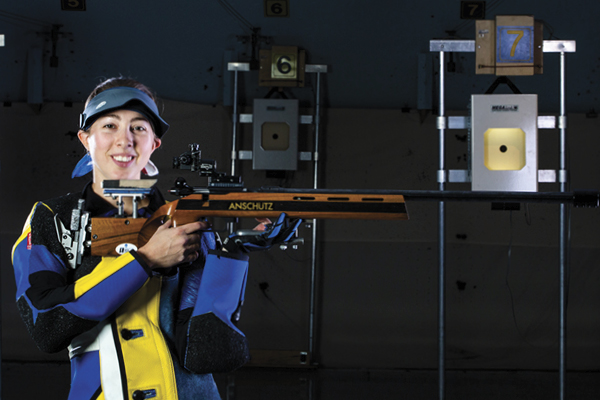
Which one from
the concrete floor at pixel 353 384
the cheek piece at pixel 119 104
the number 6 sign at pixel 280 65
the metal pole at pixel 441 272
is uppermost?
the number 6 sign at pixel 280 65

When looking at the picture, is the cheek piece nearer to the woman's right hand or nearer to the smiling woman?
the smiling woman

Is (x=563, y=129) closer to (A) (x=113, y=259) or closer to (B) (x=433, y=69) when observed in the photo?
(B) (x=433, y=69)

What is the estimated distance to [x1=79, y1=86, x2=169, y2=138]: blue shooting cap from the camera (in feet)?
3.96

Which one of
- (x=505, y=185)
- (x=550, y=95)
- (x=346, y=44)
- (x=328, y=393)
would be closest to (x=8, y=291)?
(x=328, y=393)

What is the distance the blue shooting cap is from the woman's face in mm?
13

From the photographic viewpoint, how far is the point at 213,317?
3.66 feet

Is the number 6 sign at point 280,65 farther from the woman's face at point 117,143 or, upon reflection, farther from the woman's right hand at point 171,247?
the woman's right hand at point 171,247

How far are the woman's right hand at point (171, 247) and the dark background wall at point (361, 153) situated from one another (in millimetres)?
2542

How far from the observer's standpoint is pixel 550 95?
12.0 ft

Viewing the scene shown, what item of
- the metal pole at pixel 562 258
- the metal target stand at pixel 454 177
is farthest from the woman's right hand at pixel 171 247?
the metal pole at pixel 562 258

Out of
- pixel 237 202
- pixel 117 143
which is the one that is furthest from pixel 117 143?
pixel 237 202

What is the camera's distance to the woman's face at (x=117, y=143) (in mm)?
1224

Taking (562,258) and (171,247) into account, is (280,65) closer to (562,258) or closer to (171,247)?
(562,258)

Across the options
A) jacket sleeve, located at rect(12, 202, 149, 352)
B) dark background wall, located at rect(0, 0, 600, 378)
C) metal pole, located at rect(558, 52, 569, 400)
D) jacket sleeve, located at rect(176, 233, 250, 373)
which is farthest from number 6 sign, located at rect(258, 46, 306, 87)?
jacket sleeve, located at rect(12, 202, 149, 352)
